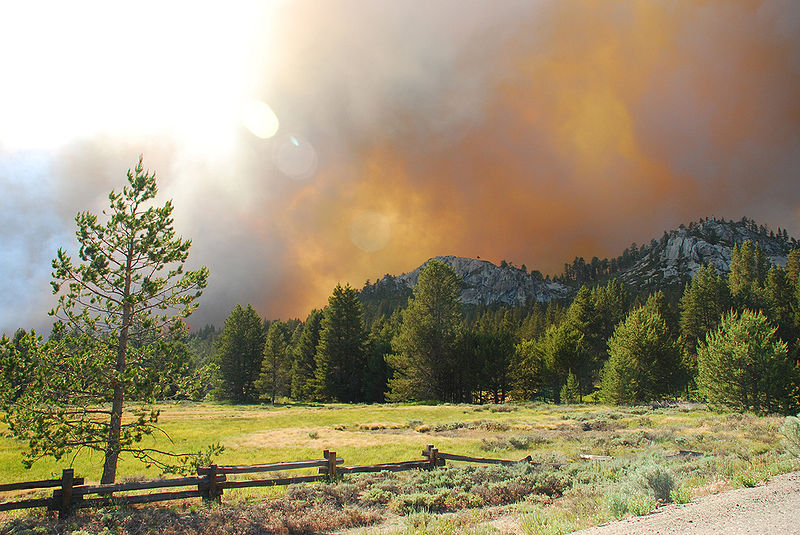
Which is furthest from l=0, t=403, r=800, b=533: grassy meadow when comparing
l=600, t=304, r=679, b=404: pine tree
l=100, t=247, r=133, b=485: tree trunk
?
l=600, t=304, r=679, b=404: pine tree

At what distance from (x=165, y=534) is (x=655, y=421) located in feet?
106

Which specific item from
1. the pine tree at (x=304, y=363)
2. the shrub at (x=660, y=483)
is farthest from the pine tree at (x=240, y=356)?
the shrub at (x=660, y=483)

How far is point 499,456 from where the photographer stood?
21859 mm

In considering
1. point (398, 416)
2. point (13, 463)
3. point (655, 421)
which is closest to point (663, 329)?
point (655, 421)

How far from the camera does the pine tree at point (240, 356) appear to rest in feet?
236

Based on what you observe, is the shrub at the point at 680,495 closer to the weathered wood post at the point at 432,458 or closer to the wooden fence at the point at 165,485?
the wooden fence at the point at 165,485

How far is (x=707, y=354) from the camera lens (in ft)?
129

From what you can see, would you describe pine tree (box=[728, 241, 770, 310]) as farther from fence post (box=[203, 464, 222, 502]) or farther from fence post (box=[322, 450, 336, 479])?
fence post (box=[203, 464, 222, 502])

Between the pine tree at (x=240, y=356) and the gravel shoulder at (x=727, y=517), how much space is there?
71.0m

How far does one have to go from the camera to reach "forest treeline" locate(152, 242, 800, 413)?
49.8 metres

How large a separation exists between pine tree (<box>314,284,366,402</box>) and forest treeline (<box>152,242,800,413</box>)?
16 centimetres

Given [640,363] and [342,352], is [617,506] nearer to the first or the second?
[640,363]

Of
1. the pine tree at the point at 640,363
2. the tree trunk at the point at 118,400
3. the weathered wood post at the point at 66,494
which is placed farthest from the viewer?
the pine tree at the point at 640,363

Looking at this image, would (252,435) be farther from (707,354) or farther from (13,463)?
(707,354)
